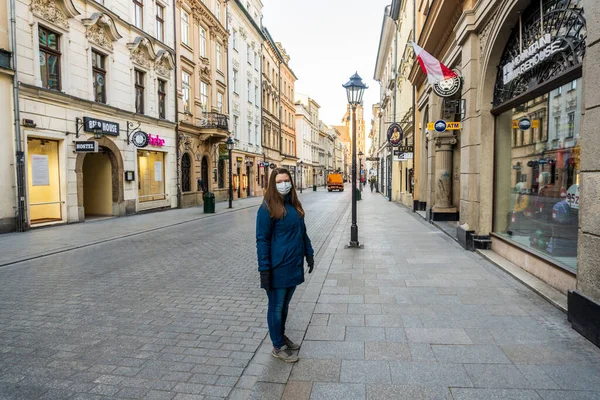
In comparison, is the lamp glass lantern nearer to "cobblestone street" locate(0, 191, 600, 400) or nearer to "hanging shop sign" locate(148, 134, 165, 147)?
"cobblestone street" locate(0, 191, 600, 400)

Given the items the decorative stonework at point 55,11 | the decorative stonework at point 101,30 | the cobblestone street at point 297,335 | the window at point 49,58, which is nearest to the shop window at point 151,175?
the decorative stonework at point 101,30

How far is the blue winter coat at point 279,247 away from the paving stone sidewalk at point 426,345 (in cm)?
79

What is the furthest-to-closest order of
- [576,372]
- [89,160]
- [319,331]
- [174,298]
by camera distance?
[89,160]
[174,298]
[319,331]
[576,372]

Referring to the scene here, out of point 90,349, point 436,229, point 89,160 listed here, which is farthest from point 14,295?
point 89,160

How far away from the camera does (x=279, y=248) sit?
3.57 m

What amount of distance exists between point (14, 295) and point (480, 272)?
7170 millimetres

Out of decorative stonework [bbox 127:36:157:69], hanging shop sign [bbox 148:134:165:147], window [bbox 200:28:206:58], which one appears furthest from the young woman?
window [bbox 200:28:206:58]

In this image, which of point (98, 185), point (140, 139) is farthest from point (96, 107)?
point (98, 185)

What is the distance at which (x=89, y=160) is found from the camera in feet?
58.8

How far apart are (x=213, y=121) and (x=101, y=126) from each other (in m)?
10.0

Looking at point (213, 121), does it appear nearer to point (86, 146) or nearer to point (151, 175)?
point (151, 175)

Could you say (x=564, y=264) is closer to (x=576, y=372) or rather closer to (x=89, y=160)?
(x=576, y=372)

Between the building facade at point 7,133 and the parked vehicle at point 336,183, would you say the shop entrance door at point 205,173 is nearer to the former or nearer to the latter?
the building facade at point 7,133

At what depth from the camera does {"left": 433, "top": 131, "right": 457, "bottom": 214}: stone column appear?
1345cm
